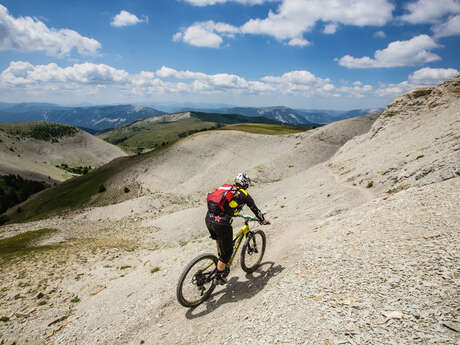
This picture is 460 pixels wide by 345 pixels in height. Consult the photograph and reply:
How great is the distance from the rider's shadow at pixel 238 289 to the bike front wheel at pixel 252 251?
0.29 metres

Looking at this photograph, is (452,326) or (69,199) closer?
(452,326)

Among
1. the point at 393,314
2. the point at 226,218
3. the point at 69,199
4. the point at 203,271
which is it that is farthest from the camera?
the point at 69,199

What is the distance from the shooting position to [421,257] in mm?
6785

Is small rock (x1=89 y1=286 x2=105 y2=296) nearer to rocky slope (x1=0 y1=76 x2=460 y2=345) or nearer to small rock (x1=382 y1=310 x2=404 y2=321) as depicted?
rocky slope (x1=0 y1=76 x2=460 y2=345)

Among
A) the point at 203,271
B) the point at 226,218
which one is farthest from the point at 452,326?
the point at 203,271

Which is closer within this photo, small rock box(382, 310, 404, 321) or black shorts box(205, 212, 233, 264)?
small rock box(382, 310, 404, 321)

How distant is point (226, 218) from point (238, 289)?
3199mm

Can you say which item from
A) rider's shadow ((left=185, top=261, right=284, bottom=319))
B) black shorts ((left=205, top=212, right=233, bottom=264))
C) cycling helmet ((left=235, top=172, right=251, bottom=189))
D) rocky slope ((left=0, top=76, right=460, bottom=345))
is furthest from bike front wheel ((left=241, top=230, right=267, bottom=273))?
cycling helmet ((left=235, top=172, right=251, bottom=189))

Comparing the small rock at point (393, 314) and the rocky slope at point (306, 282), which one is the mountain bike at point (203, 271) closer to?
the rocky slope at point (306, 282)

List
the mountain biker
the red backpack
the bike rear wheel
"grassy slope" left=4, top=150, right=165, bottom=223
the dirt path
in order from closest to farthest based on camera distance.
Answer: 1. the dirt path
2. the red backpack
3. the mountain biker
4. the bike rear wheel
5. "grassy slope" left=4, top=150, right=165, bottom=223

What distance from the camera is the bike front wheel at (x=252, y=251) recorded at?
31.4ft

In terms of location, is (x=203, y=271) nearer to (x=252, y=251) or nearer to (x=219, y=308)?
(x=219, y=308)

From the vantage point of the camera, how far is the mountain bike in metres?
8.22

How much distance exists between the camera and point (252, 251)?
32.3ft
